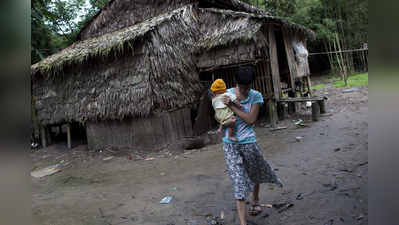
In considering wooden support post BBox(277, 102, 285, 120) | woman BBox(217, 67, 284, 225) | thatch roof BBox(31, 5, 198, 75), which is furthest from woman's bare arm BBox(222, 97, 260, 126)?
wooden support post BBox(277, 102, 285, 120)

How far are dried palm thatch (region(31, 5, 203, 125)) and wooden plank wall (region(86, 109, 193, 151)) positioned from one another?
1.08 feet

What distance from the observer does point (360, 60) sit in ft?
62.0

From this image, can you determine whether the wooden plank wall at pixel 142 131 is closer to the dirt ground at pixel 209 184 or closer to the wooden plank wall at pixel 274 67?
the dirt ground at pixel 209 184

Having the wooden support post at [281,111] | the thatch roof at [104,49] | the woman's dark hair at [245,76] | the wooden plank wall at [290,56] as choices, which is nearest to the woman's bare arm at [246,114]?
the woman's dark hair at [245,76]

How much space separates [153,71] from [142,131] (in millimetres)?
1963

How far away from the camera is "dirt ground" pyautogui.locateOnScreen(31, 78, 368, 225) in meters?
3.15

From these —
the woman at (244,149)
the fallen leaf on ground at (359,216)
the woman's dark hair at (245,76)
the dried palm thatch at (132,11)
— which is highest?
the dried palm thatch at (132,11)

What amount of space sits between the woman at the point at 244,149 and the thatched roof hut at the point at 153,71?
15.9 ft

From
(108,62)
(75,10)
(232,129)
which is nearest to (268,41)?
(108,62)

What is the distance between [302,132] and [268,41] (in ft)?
10.7

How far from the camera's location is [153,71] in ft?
23.9

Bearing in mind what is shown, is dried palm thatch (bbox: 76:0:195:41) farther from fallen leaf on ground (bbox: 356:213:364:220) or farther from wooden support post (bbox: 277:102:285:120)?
fallen leaf on ground (bbox: 356:213:364:220)

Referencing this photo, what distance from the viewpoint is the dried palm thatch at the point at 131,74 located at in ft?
24.1
